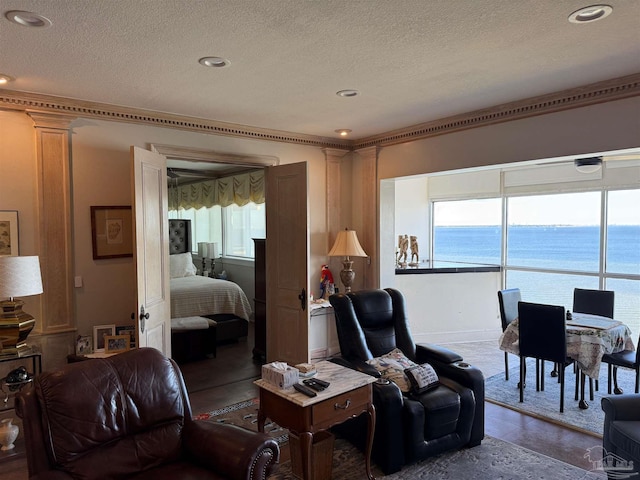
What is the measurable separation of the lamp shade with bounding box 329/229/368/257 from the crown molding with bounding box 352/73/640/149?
3.85ft

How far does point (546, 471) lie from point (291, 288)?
8.69ft

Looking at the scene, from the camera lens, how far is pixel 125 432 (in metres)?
2.12

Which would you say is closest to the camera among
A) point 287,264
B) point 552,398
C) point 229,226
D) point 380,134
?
point 552,398

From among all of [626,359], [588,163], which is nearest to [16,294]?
[626,359]

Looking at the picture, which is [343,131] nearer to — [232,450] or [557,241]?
[557,241]

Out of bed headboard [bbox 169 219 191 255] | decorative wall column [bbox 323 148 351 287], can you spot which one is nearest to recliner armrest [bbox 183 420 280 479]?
decorative wall column [bbox 323 148 351 287]

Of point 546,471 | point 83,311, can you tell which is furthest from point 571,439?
point 83,311

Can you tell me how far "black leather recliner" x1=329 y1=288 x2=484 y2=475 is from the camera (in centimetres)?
276

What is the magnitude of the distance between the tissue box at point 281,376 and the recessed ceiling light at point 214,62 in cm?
196

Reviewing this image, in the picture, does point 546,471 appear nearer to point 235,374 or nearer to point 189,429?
point 189,429

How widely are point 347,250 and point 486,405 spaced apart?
2.08 m

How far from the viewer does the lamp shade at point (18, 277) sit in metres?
2.83

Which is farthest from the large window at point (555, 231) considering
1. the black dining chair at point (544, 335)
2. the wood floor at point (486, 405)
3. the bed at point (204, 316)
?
the bed at point (204, 316)

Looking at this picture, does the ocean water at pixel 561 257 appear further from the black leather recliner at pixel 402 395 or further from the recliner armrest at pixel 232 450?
the recliner armrest at pixel 232 450
